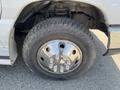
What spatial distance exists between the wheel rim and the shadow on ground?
0.18 m

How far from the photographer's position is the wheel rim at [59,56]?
3.33 m

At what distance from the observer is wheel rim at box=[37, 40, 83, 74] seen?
10.9 feet

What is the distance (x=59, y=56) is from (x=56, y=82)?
1.23 ft

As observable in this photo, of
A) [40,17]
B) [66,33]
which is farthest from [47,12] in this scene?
[66,33]

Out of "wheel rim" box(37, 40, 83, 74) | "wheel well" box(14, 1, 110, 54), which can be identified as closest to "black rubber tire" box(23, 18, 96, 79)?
"wheel rim" box(37, 40, 83, 74)

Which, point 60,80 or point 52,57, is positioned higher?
point 52,57

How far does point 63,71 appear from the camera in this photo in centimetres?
347

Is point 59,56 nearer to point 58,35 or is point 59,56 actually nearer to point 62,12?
point 58,35

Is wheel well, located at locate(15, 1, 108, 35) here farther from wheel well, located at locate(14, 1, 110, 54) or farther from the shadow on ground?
the shadow on ground

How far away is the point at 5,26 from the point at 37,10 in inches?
20.3

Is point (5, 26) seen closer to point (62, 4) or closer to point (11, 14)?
point (11, 14)

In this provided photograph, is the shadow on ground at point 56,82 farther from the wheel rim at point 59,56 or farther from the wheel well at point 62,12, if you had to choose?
the wheel well at point 62,12

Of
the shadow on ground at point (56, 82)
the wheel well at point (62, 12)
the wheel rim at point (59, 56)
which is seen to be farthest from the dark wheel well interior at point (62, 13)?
the shadow on ground at point (56, 82)

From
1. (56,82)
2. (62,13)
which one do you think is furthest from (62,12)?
(56,82)
